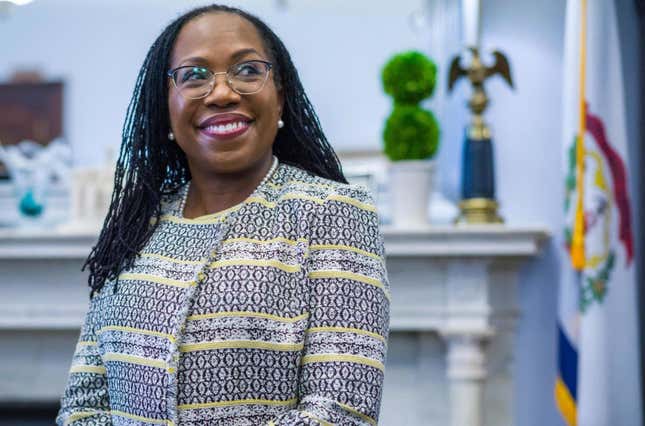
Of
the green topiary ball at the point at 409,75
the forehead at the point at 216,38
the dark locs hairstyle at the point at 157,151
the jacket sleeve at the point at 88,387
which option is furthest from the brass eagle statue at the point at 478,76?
the jacket sleeve at the point at 88,387

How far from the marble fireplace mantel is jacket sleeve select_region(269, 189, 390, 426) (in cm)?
114

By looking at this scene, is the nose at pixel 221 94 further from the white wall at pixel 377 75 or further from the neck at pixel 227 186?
the white wall at pixel 377 75

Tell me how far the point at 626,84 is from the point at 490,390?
2.83ft

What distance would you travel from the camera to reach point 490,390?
7.30 ft

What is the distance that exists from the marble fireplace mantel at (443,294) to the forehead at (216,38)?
3.70 feet

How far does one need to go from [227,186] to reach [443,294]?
1228 mm

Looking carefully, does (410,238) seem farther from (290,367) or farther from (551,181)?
(290,367)

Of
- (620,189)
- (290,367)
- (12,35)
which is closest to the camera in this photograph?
(290,367)

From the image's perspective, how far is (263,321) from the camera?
0.91 m

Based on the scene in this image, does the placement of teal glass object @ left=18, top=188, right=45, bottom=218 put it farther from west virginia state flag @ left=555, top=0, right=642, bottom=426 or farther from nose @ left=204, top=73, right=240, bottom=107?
nose @ left=204, top=73, right=240, bottom=107

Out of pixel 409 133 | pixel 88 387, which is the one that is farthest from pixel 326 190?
pixel 409 133

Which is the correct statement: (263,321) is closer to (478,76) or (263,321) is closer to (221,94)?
(221,94)

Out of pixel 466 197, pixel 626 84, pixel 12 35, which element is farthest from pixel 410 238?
pixel 12 35

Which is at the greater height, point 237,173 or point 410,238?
point 237,173
